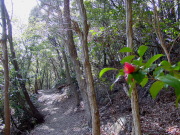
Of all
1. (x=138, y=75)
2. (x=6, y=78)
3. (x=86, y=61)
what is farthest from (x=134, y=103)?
(x=6, y=78)

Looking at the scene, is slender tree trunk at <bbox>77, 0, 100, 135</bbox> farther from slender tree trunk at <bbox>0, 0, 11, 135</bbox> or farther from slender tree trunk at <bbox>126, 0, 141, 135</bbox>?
slender tree trunk at <bbox>0, 0, 11, 135</bbox>

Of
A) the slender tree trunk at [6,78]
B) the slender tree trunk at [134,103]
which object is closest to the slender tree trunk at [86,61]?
the slender tree trunk at [134,103]

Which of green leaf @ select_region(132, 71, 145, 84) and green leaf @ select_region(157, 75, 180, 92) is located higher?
green leaf @ select_region(132, 71, 145, 84)

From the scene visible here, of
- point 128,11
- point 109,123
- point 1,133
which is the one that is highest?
point 128,11

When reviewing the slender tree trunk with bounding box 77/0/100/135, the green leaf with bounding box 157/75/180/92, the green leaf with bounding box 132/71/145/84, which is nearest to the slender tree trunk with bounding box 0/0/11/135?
the slender tree trunk with bounding box 77/0/100/135

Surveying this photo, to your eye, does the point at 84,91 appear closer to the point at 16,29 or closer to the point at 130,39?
the point at 130,39

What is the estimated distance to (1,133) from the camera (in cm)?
719

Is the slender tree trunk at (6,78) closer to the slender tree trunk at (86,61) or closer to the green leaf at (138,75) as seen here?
the slender tree trunk at (86,61)

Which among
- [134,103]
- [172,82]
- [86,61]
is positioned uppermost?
[86,61]

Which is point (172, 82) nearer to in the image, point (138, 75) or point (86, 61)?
point (138, 75)

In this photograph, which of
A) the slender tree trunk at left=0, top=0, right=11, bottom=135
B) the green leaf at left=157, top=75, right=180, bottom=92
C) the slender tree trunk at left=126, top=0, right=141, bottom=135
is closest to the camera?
the green leaf at left=157, top=75, right=180, bottom=92

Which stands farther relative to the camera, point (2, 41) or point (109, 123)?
point (2, 41)

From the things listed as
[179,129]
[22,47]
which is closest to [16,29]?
[22,47]

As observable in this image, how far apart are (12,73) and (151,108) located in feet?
22.2
